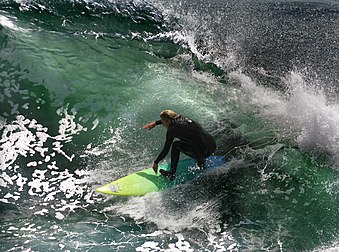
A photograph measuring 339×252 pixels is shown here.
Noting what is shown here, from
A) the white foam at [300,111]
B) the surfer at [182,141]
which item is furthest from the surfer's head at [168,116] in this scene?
the white foam at [300,111]

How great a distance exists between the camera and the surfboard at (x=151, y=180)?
26.6 ft

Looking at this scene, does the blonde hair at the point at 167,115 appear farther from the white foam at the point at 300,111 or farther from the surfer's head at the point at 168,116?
the white foam at the point at 300,111

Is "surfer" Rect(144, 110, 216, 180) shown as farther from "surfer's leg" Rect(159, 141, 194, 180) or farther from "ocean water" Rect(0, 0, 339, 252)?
"ocean water" Rect(0, 0, 339, 252)

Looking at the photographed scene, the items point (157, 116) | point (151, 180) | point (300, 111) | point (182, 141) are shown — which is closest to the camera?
point (182, 141)

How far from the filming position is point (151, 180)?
328 inches

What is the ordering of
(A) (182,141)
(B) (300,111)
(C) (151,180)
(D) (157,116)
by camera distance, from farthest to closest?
(B) (300,111), (D) (157,116), (C) (151,180), (A) (182,141)

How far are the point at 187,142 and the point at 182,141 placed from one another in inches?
3.3

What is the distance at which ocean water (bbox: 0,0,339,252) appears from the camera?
7562mm

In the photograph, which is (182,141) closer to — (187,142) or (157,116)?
(187,142)

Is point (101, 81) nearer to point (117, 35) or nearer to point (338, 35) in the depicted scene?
point (117, 35)

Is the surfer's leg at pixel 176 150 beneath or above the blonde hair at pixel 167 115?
beneath

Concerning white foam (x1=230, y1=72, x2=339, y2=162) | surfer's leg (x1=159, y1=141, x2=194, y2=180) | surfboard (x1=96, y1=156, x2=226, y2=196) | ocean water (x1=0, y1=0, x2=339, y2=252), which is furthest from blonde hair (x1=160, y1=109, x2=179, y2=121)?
white foam (x1=230, y1=72, x2=339, y2=162)

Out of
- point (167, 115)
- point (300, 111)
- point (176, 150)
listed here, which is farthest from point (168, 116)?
point (300, 111)

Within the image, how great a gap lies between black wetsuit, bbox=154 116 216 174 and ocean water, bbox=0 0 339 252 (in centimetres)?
48
